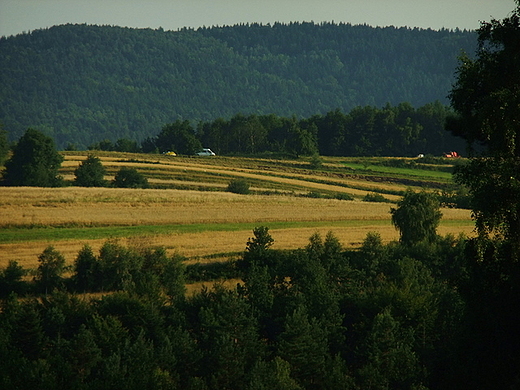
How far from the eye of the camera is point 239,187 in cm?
11106

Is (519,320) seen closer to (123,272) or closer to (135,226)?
(123,272)

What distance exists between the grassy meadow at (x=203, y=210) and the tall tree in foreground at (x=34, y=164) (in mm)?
4699

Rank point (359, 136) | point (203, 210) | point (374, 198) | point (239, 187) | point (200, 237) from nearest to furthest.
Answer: point (200, 237)
point (203, 210)
point (374, 198)
point (239, 187)
point (359, 136)

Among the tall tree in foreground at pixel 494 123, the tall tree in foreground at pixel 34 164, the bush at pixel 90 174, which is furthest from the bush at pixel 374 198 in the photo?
the tall tree in foreground at pixel 494 123

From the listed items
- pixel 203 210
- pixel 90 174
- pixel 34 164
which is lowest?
pixel 203 210

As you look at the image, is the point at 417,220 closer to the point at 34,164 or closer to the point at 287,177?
the point at 287,177

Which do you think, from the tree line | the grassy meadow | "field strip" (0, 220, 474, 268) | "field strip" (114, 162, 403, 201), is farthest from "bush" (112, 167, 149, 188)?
the tree line

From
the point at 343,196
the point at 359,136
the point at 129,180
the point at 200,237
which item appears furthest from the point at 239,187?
the point at 359,136

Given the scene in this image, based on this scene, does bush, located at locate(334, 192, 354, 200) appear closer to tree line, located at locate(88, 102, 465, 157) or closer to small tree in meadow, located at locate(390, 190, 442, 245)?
small tree in meadow, located at locate(390, 190, 442, 245)

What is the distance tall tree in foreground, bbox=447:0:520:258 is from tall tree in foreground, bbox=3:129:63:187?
92861 millimetres

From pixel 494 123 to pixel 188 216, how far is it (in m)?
68.1

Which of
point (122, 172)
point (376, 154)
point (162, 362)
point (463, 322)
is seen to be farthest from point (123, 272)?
point (376, 154)

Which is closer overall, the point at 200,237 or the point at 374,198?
the point at 200,237

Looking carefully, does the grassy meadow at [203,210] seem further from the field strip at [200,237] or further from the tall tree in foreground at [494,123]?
the tall tree in foreground at [494,123]
